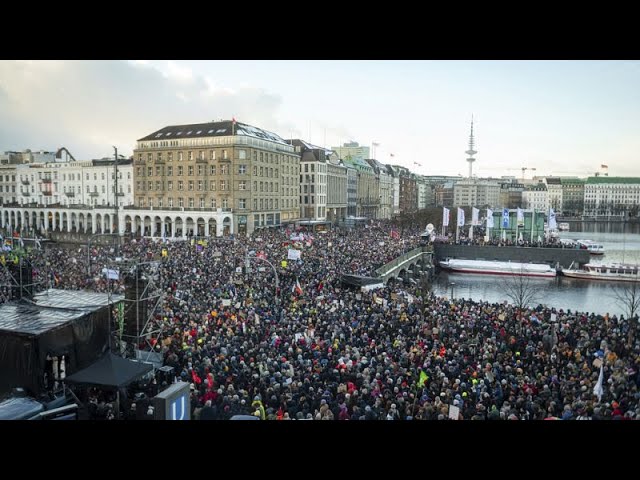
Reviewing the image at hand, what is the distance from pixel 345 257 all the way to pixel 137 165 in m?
34.7

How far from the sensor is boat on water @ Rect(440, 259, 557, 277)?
4788 cm

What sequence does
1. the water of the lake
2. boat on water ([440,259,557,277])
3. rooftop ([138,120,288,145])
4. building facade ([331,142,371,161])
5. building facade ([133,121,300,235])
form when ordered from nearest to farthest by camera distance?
the water of the lake < boat on water ([440,259,557,277]) < building facade ([133,121,300,235]) < rooftop ([138,120,288,145]) < building facade ([331,142,371,161])

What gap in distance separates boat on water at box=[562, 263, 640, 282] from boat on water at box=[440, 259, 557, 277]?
185 cm

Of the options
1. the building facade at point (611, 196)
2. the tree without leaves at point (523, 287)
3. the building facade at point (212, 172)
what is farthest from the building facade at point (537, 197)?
the building facade at point (212, 172)

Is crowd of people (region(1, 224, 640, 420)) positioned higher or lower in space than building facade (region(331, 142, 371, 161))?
lower

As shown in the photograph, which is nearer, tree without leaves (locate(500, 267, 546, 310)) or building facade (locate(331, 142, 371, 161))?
tree without leaves (locate(500, 267, 546, 310))

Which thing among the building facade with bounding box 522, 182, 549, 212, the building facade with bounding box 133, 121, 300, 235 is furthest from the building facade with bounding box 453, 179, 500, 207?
the building facade with bounding box 133, 121, 300, 235

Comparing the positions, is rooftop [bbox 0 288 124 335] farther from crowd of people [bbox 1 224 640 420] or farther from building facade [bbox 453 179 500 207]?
building facade [bbox 453 179 500 207]

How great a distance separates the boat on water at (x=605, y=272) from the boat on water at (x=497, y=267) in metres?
1.85

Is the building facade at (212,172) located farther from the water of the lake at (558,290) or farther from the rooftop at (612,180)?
the rooftop at (612,180)

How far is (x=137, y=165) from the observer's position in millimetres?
55344

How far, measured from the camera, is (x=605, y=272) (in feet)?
153

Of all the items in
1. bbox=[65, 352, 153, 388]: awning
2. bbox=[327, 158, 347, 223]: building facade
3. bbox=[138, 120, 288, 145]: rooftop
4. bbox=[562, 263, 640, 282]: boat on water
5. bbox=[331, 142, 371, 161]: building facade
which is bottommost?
bbox=[562, 263, 640, 282]: boat on water
